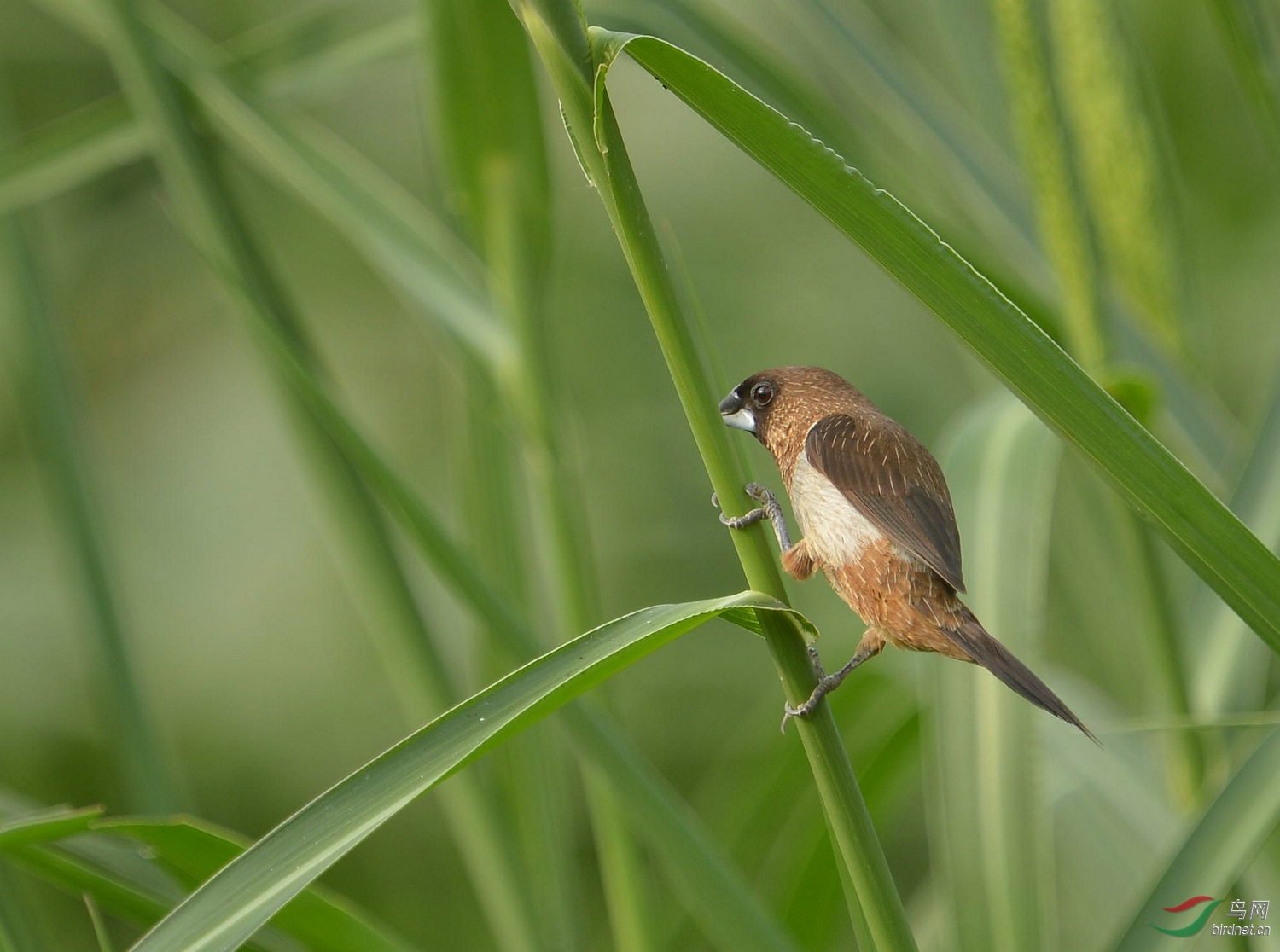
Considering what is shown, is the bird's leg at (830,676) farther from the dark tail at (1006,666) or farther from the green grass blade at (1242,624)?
the green grass blade at (1242,624)

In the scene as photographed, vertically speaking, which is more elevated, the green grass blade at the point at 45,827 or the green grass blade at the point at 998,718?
the green grass blade at the point at 45,827

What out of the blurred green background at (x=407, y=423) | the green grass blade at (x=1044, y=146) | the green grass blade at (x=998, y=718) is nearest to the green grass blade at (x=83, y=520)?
the blurred green background at (x=407, y=423)

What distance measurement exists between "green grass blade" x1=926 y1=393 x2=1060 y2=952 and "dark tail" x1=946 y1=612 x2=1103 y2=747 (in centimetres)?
6

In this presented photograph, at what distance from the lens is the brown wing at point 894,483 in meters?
0.96

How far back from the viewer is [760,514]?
74 centimetres

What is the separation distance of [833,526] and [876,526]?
0.16ft

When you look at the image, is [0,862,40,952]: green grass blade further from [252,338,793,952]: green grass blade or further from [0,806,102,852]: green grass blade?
[252,338,793,952]: green grass blade

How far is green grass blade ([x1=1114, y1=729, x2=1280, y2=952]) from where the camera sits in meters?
0.85

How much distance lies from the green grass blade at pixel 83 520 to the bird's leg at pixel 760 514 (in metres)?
0.67

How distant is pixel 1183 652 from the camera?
44.1 inches

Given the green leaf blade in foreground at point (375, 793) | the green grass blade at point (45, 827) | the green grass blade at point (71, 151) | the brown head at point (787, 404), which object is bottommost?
the green leaf blade in foreground at point (375, 793)

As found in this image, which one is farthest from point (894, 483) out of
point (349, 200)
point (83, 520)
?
point (83, 520)

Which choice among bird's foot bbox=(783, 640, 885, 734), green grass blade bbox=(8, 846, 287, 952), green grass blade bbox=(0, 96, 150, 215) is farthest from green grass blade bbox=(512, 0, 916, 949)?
green grass blade bbox=(0, 96, 150, 215)

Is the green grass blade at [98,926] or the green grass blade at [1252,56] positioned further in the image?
the green grass blade at [1252,56]
